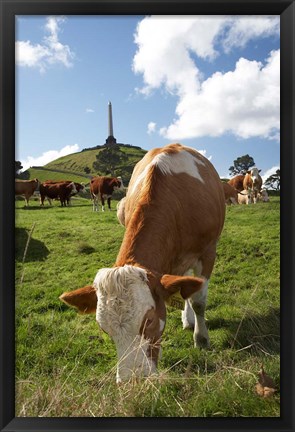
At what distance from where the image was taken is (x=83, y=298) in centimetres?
297

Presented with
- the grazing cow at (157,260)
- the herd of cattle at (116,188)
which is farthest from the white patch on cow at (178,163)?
the herd of cattle at (116,188)

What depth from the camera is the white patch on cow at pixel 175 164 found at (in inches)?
161

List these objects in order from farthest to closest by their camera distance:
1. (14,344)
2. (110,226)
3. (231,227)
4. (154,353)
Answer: (110,226), (231,227), (154,353), (14,344)

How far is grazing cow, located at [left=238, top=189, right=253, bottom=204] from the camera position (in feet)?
19.9

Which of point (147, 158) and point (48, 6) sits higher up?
point (48, 6)

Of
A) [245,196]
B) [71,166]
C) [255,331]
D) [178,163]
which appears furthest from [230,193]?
[71,166]

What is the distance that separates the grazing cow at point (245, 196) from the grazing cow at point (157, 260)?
97 centimetres

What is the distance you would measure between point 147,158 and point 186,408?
2759 millimetres

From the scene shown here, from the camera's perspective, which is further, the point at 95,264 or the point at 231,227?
the point at 231,227

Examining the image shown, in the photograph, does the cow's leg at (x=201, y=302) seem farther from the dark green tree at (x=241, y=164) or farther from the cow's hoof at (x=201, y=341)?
the dark green tree at (x=241, y=164)

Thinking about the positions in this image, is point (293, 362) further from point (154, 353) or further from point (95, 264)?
point (95, 264)

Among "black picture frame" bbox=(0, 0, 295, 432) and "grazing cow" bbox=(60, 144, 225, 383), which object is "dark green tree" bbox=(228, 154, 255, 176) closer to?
"grazing cow" bbox=(60, 144, 225, 383)

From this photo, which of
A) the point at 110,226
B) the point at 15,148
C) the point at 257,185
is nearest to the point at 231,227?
the point at 110,226

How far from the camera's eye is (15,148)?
9.18ft
